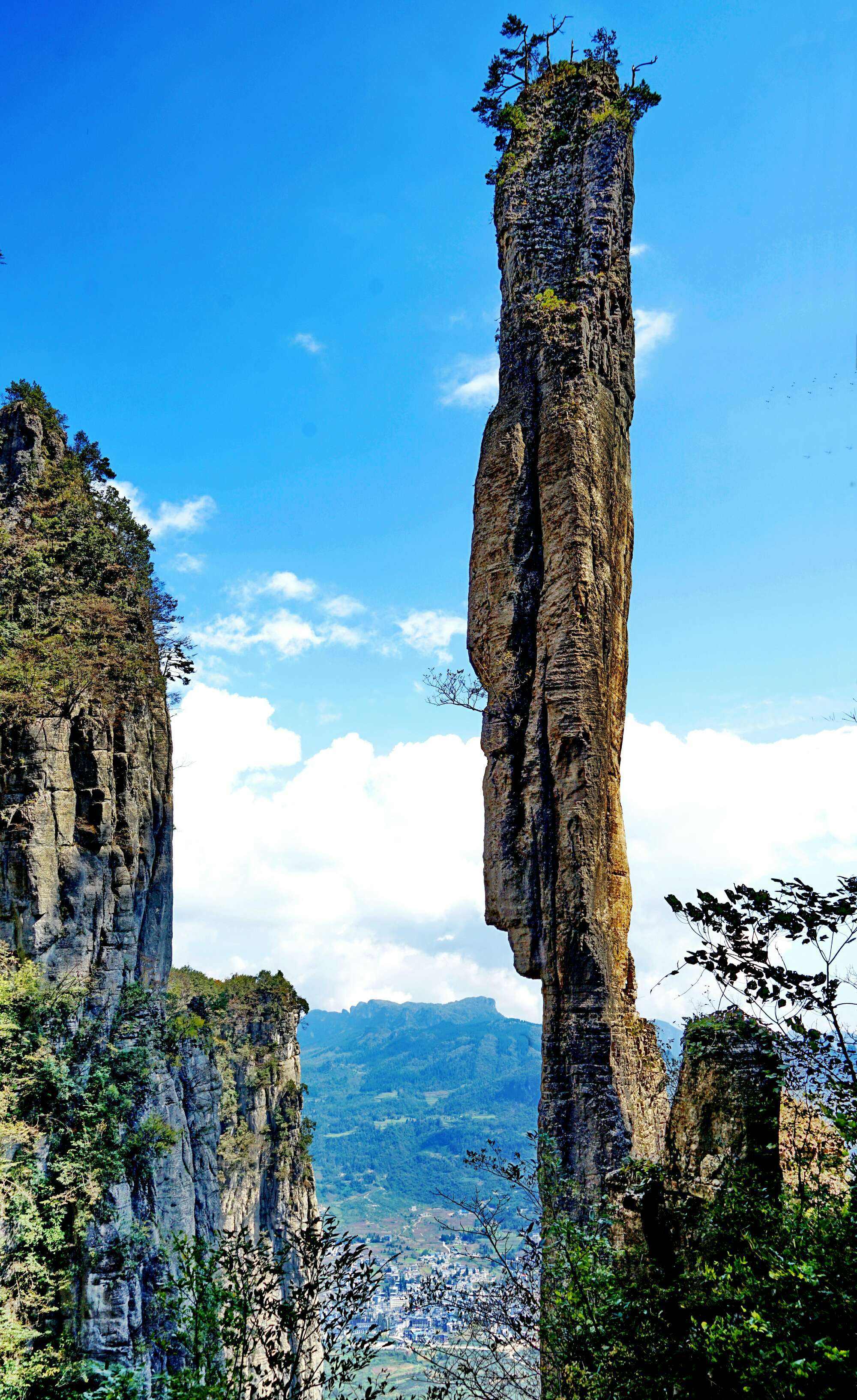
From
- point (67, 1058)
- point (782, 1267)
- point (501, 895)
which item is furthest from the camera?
point (67, 1058)

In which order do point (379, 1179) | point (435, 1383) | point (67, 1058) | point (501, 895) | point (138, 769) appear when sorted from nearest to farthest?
point (435, 1383)
point (501, 895)
point (67, 1058)
point (138, 769)
point (379, 1179)

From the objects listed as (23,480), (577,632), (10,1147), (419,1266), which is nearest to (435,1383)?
(577,632)

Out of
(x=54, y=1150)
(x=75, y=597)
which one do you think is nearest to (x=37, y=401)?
(x=75, y=597)

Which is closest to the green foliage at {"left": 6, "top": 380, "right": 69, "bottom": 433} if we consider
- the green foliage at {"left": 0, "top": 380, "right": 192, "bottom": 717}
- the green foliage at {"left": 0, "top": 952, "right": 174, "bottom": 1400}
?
the green foliage at {"left": 0, "top": 380, "right": 192, "bottom": 717}

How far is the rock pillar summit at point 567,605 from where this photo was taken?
45.2 feet

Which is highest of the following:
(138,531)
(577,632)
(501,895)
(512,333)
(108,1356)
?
(138,531)

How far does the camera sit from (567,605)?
15.3 m

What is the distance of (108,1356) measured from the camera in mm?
22062

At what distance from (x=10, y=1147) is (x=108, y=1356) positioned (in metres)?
6.18

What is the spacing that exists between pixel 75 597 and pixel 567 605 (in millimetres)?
20781

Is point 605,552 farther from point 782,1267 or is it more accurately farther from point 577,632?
point 782,1267

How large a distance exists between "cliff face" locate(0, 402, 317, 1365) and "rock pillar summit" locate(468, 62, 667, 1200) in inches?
456

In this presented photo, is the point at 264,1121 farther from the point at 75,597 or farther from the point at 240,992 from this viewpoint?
the point at 75,597

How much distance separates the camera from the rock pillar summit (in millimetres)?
13781
